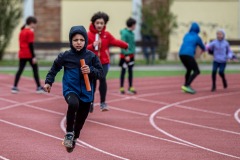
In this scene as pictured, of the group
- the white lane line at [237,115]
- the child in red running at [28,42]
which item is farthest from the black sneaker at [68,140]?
the child in red running at [28,42]

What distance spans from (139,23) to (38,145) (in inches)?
1146

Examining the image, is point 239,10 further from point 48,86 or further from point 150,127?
point 48,86

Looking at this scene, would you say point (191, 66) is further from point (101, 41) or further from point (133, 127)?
point (133, 127)

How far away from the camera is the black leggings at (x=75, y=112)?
935 cm

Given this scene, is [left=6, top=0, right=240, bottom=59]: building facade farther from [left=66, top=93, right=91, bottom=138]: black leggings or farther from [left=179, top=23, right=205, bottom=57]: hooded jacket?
[left=66, top=93, right=91, bottom=138]: black leggings

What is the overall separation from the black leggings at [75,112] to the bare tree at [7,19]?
27.1m

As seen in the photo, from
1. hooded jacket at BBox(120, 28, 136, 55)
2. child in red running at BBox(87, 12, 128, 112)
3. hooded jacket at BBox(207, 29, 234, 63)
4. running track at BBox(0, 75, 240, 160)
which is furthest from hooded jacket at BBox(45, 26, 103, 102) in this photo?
hooded jacket at BBox(207, 29, 234, 63)

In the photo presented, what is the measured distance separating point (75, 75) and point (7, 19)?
89.9 feet

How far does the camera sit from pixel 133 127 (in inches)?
511

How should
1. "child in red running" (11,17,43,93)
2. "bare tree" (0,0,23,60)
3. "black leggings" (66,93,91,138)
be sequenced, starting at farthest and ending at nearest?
"bare tree" (0,0,23,60) → "child in red running" (11,17,43,93) → "black leggings" (66,93,91,138)

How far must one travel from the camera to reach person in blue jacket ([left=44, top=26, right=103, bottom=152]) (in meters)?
9.37

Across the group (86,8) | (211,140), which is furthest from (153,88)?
(86,8)

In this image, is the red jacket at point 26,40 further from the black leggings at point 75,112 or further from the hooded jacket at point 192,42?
the black leggings at point 75,112

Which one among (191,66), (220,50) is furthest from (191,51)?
(220,50)
